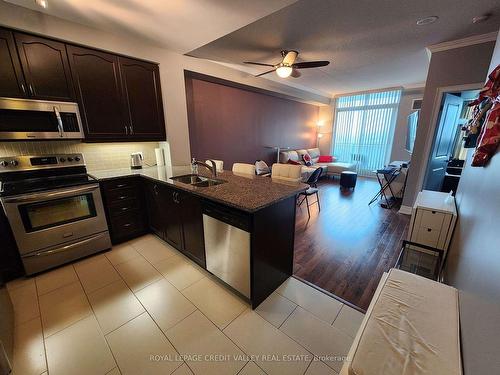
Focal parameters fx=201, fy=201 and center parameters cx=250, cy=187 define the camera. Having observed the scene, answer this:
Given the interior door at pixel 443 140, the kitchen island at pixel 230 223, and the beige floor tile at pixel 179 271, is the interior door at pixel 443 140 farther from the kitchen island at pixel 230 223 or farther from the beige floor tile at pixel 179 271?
the beige floor tile at pixel 179 271

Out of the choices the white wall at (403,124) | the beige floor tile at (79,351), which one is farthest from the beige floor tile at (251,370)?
the white wall at (403,124)

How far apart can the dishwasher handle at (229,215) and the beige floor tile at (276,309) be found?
75cm

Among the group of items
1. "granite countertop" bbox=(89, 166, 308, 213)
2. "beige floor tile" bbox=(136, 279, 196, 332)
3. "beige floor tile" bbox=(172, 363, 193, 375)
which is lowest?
"beige floor tile" bbox=(172, 363, 193, 375)

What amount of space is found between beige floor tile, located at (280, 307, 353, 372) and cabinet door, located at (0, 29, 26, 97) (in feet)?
10.9

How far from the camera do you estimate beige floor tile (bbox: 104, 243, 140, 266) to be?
7.79 feet

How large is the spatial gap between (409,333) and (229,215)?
4.08ft

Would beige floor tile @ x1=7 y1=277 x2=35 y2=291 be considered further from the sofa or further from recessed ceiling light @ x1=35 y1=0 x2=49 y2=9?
the sofa

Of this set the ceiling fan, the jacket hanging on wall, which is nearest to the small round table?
the ceiling fan

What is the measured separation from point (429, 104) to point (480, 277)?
11.4 feet

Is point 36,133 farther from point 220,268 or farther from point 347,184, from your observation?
point 347,184

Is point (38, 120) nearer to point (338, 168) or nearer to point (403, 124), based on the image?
point (338, 168)

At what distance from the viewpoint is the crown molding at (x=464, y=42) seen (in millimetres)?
2680

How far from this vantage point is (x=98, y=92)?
2459 millimetres

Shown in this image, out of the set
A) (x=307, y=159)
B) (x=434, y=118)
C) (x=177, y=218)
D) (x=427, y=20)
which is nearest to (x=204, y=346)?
(x=177, y=218)
